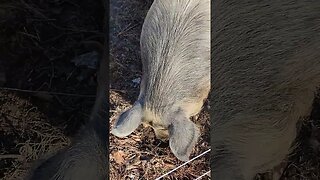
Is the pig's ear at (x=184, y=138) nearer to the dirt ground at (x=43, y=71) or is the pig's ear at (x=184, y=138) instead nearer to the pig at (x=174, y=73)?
the pig at (x=174, y=73)

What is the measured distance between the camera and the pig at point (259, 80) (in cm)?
194

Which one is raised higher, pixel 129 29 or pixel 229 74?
pixel 129 29

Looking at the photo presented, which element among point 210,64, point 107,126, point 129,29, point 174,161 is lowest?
point 174,161

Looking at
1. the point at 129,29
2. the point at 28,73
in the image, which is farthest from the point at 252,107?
the point at 28,73

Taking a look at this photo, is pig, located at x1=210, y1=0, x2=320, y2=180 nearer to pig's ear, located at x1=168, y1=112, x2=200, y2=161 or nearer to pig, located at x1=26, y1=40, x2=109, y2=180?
pig's ear, located at x1=168, y1=112, x2=200, y2=161

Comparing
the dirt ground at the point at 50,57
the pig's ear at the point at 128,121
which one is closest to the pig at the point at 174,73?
the pig's ear at the point at 128,121

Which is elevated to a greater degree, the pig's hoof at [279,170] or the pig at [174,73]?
the pig at [174,73]

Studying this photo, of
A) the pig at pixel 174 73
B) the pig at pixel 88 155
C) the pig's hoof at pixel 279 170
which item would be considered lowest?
the pig's hoof at pixel 279 170

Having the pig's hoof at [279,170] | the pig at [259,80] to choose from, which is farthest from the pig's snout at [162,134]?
the pig's hoof at [279,170]

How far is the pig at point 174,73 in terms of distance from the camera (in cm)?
196

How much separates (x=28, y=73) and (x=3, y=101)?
11 centimetres

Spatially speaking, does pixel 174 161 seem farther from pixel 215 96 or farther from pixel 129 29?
pixel 129 29

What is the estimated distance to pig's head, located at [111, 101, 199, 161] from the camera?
6.40 ft

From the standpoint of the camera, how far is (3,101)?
2033 millimetres
